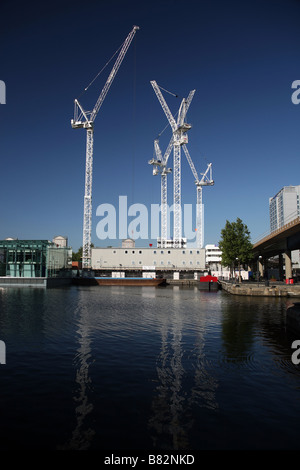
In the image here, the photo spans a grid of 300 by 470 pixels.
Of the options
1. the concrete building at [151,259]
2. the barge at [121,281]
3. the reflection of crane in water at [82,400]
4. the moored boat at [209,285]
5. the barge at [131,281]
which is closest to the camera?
the reflection of crane in water at [82,400]

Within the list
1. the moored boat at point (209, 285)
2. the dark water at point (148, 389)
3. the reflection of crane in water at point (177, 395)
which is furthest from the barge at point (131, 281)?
the reflection of crane in water at point (177, 395)

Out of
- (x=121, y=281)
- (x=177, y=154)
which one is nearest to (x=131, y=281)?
(x=121, y=281)

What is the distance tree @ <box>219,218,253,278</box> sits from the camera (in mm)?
81625

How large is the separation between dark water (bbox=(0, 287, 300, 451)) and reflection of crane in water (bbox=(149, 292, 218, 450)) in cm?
4

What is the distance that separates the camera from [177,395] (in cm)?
1155

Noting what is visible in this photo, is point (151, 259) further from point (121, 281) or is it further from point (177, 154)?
point (177, 154)

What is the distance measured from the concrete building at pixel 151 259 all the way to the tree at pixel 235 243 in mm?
24747

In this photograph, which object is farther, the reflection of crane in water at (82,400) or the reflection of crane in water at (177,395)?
the reflection of crane in water at (177,395)

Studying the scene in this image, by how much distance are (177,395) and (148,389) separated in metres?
1.32

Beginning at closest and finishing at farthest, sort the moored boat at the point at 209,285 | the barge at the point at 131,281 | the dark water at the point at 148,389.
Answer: the dark water at the point at 148,389, the moored boat at the point at 209,285, the barge at the point at 131,281

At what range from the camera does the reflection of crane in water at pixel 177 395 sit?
29.1 feet

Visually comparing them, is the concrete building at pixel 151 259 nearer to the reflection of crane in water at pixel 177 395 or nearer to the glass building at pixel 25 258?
the glass building at pixel 25 258

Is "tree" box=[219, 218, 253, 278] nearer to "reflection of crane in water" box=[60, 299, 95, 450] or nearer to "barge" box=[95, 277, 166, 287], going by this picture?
"barge" box=[95, 277, 166, 287]
